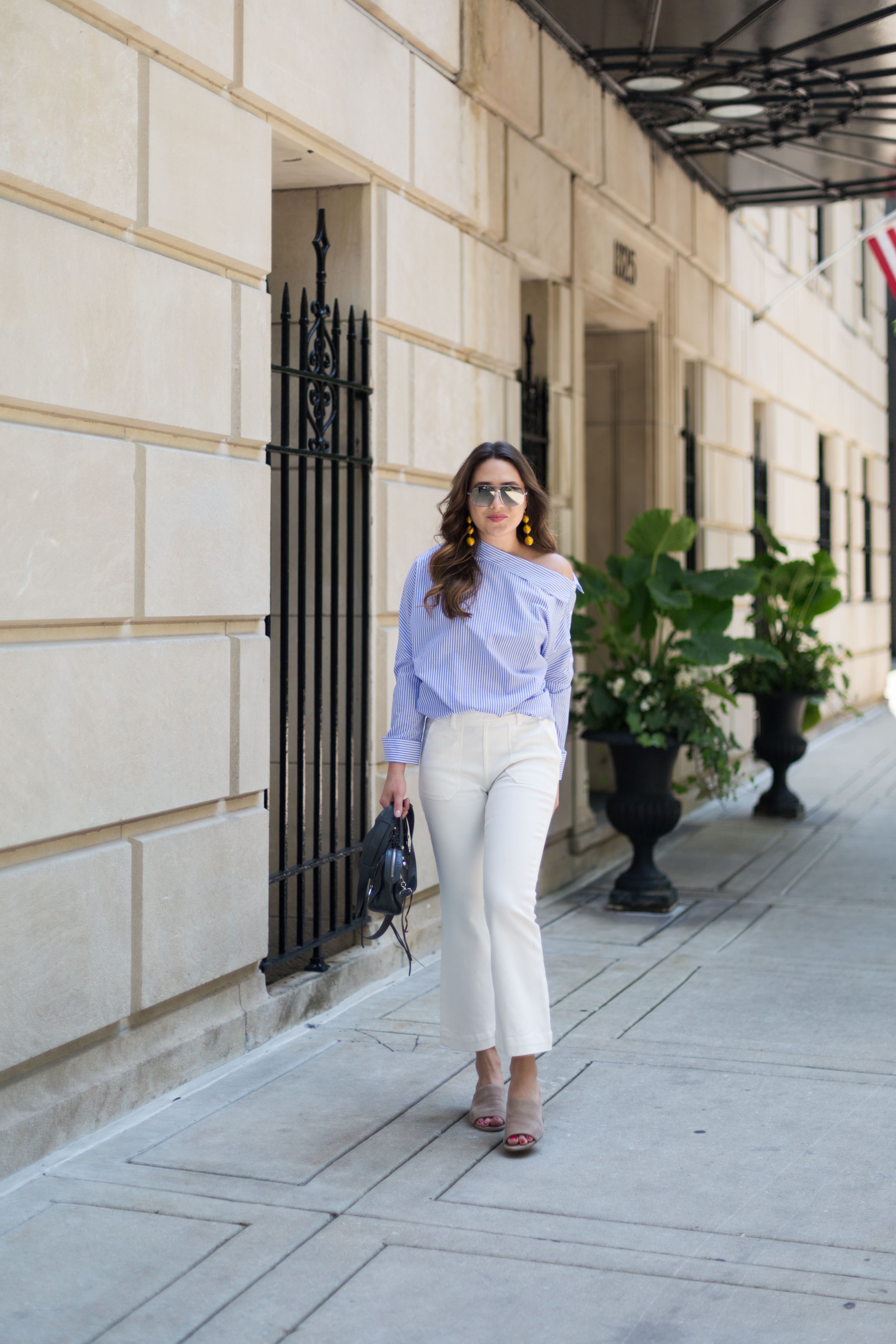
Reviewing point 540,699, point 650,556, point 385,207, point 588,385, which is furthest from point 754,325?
point 540,699

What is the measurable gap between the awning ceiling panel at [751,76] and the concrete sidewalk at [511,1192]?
5135mm

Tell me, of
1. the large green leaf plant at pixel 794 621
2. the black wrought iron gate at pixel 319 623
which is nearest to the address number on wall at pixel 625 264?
the large green leaf plant at pixel 794 621

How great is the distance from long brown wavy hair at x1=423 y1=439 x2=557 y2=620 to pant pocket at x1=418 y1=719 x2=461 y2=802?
1.10 ft

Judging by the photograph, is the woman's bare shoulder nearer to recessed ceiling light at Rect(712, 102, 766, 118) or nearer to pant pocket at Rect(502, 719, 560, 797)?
pant pocket at Rect(502, 719, 560, 797)

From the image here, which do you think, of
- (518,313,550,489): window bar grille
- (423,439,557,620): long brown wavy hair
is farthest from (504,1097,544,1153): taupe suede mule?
(518,313,550,489): window bar grille

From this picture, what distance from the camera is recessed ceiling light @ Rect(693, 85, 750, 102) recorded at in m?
9.34

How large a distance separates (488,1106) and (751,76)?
7003 mm

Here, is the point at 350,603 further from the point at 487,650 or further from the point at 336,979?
the point at 487,650

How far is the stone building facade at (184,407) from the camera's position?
4117 mm

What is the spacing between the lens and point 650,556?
802 cm

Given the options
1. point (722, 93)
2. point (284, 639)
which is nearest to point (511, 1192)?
point (284, 639)

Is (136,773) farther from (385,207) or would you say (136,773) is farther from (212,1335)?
(385,207)

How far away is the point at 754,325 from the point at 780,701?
4.48m

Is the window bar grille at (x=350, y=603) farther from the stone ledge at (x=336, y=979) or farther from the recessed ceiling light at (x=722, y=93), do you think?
the recessed ceiling light at (x=722, y=93)
